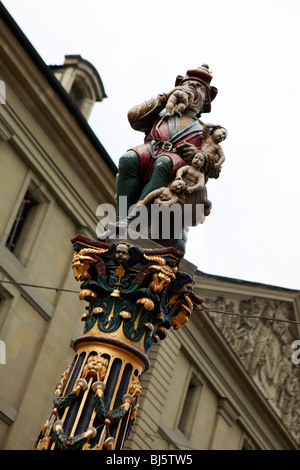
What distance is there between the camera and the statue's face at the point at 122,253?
5.46 m

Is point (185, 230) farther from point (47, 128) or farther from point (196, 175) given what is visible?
point (47, 128)

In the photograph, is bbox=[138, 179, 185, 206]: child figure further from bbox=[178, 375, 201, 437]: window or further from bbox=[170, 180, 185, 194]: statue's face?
bbox=[178, 375, 201, 437]: window

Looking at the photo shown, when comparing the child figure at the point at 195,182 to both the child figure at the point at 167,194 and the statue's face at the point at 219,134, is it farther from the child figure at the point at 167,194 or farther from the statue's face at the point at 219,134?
the statue's face at the point at 219,134

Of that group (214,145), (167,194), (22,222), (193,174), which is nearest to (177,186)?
(167,194)

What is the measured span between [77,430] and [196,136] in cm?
239

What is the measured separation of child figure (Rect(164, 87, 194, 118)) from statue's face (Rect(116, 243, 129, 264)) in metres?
1.30

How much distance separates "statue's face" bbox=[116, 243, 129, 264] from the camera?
5.46m

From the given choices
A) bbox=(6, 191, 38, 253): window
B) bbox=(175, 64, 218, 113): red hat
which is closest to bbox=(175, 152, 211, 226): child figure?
bbox=(175, 64, 218, 113): red hat

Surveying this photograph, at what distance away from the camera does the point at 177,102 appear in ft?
21.0

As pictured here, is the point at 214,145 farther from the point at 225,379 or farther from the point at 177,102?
the point at 225,379

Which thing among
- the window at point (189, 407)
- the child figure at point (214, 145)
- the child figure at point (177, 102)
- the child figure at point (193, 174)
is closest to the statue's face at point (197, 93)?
the child figure at point (177, 102)

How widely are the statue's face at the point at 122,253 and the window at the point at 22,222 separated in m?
15.0

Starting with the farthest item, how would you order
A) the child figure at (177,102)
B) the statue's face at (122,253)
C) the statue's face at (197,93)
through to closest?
the statue's face at (197,93)
the child figure at (177,102)
the statue's face at (122,253)
